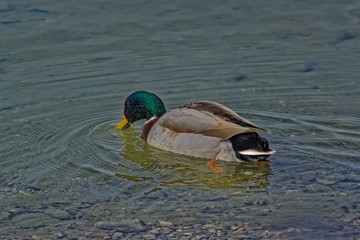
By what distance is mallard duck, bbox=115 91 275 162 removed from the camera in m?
9.24

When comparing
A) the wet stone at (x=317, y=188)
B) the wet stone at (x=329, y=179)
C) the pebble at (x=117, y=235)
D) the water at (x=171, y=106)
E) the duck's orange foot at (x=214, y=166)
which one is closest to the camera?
the pebble at (x=117, y=235)

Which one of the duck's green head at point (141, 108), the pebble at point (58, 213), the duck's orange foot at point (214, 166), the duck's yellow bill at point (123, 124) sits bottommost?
the duck's orange foot at point (214, 166)

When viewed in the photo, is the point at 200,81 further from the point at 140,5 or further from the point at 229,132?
the point at 140,5

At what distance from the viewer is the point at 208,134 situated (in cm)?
952

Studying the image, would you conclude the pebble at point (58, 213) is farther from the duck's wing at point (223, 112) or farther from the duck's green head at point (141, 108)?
the duck's green head at point (141, 108)

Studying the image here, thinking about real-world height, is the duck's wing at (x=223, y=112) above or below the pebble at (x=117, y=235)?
above

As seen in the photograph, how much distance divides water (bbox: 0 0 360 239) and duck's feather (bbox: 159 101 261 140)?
325mm

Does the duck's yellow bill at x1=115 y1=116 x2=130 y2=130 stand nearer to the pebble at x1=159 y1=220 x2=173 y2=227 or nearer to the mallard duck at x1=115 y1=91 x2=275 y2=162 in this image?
the mallard duck at x1=115 y1=91 x2=275 y2=162

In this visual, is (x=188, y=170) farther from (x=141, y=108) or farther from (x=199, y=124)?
(x=141, y=108)

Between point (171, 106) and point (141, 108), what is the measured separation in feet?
2.34

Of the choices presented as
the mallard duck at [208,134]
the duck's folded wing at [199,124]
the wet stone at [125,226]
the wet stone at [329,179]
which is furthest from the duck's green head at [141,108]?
the wet stone at [125,226]

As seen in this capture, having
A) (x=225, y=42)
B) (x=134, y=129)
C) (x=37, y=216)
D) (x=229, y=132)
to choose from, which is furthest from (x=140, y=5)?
(x=37, y=216)

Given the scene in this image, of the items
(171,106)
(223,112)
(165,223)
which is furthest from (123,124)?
(165,223)

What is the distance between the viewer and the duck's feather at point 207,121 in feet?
30.5
